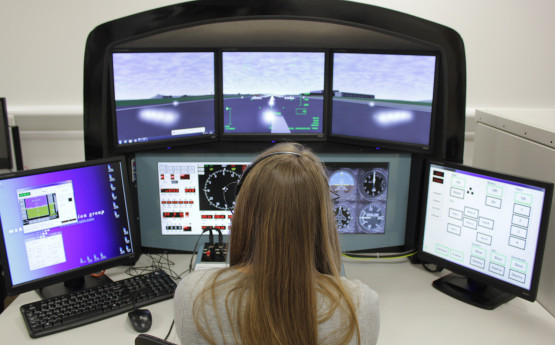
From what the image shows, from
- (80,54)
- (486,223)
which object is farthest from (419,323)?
(80,54)

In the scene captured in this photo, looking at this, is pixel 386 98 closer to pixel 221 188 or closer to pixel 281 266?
pixel 221 188

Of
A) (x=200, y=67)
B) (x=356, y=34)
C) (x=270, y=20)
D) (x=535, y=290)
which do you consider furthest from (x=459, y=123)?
(x=200, y=67)

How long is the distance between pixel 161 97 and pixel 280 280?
1016 millimetres

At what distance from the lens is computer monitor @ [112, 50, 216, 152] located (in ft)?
5.54

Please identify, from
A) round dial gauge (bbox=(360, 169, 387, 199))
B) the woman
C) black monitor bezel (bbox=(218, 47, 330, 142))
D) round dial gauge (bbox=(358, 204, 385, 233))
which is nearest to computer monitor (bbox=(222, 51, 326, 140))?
black monitor bezel (bbox=(218, 47, 330, 142))

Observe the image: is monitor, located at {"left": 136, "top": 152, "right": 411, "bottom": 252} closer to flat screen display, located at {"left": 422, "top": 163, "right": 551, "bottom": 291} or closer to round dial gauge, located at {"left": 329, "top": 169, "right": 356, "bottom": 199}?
round dial gauge, located at {"left": 329, "top": 169, "right": 356, "bottom": 199}

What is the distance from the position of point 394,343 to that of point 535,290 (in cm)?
47

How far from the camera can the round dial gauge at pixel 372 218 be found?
190 centimetres

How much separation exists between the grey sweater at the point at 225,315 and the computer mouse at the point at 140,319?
18.5 inches

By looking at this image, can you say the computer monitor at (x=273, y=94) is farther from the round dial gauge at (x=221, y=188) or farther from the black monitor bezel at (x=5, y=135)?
the black monitor bezel at (x=5, y=135)

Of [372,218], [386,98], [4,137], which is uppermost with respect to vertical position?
[386,98]

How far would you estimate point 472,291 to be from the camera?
1677mm

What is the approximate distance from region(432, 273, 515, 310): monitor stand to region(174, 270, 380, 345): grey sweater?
74 centimetres

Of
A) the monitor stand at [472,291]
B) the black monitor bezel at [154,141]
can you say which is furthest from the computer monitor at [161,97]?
the monitor stand at [472,291]
